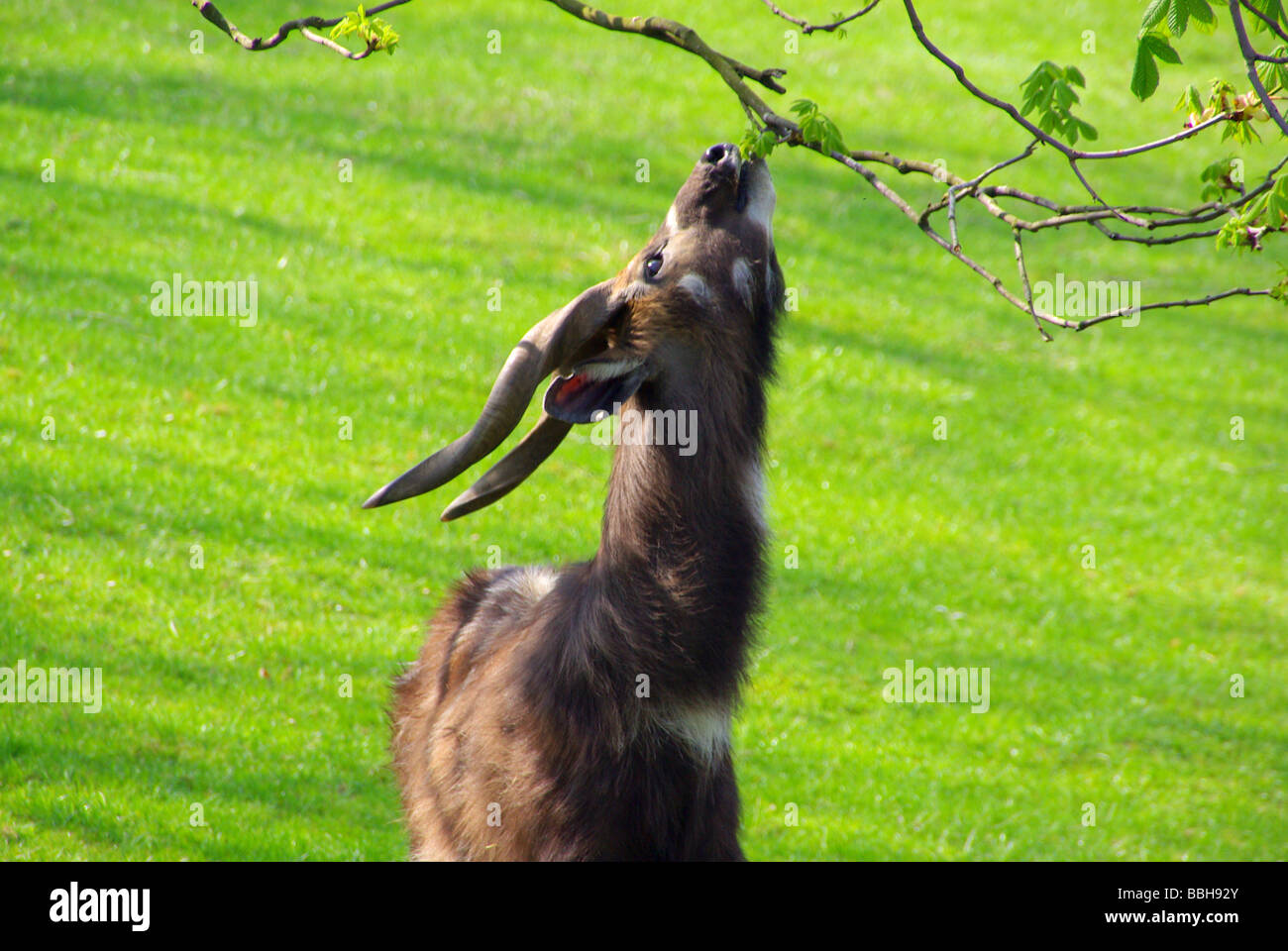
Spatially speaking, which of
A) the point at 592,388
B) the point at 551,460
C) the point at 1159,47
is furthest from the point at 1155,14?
the point at 551,460

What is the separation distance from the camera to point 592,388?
4.63m

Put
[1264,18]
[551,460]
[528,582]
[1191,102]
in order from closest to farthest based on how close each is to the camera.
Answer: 1. [1264,18]
2. [1191,102]
3. [528,582]
4. [551,460]

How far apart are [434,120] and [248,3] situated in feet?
11.4

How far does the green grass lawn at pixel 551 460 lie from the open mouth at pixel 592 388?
0.80 m

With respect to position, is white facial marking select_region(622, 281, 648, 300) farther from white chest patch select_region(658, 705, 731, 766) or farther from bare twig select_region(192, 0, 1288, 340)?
white chest patch select_region(658, 705, 731, 766)

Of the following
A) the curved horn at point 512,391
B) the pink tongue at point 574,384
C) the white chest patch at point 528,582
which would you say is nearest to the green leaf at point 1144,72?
the curved horn at point 512,391

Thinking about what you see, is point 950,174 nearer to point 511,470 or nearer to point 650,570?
point 650,570

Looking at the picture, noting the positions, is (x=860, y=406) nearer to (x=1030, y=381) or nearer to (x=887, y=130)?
(x=1030, y=381)

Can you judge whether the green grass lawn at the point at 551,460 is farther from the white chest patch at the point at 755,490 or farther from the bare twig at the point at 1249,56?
the bare twig at the point at 1249,56

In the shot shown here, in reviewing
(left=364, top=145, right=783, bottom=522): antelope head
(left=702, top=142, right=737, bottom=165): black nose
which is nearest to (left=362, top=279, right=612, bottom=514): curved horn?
(left=364, top=145, right=783, bottom=522): antelope head

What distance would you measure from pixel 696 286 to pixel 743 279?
19cm

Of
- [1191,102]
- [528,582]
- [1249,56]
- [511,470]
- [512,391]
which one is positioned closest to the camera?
[1249,56]

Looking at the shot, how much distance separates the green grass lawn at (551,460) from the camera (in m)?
7.17

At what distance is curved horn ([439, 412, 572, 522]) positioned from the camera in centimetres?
469
